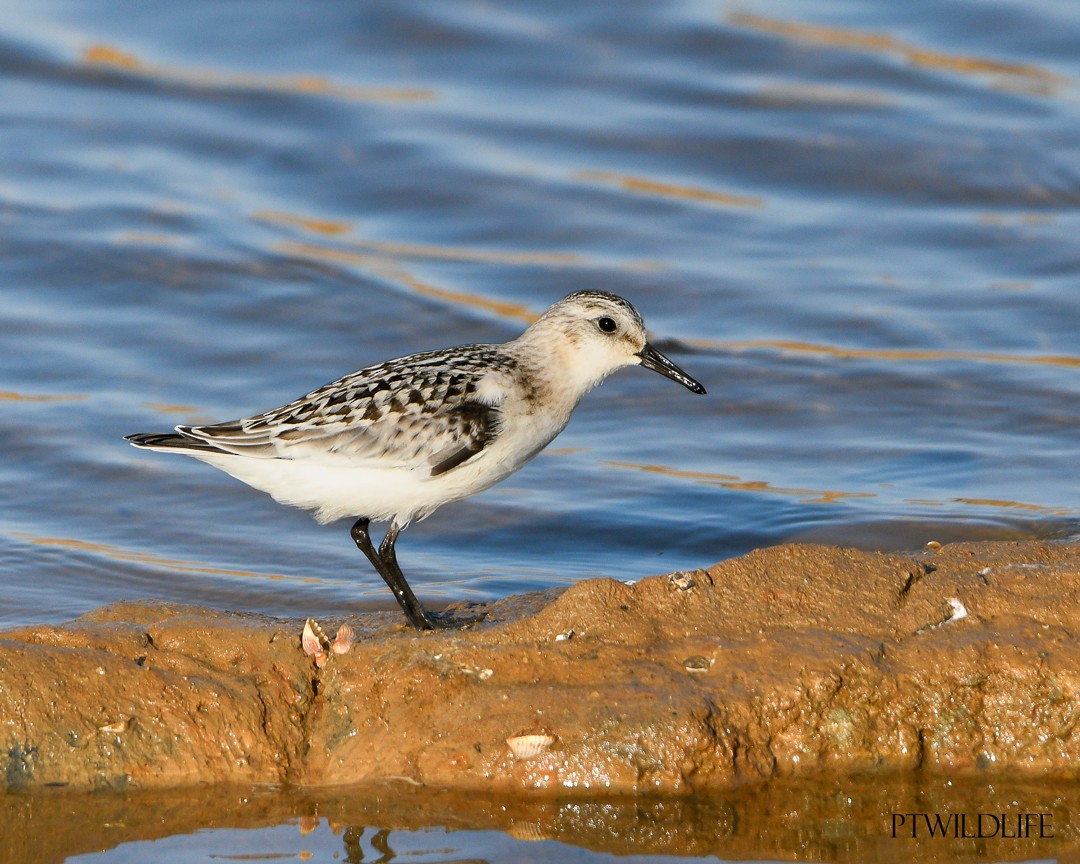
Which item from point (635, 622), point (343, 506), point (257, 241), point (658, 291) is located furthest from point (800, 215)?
point (635, 622)

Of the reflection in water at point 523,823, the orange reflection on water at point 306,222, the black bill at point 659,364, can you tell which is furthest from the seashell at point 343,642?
the orange reflection on water at point 306,222

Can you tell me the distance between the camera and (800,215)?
46.8 feet

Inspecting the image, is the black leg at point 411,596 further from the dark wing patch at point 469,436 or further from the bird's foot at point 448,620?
the dark wing patch at point 469,436

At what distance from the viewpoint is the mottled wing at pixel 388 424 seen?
22.7ft

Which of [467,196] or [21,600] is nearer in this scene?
[21,600]

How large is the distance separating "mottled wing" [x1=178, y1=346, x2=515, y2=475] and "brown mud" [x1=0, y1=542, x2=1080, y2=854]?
1397mm

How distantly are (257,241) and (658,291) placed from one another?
361 centimetres

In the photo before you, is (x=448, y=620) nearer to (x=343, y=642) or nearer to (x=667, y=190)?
(x=343, y=642)

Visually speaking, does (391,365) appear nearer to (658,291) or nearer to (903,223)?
(658,291)

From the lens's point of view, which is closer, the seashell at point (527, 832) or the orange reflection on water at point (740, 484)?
the seashell at point (527, 832)

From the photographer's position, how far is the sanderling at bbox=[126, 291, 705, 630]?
22.8 feet

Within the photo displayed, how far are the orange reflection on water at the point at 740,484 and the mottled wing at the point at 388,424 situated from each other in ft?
9.14

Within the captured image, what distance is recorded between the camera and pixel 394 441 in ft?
22.8

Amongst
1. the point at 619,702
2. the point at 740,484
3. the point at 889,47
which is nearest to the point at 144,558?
the point at 740,484
